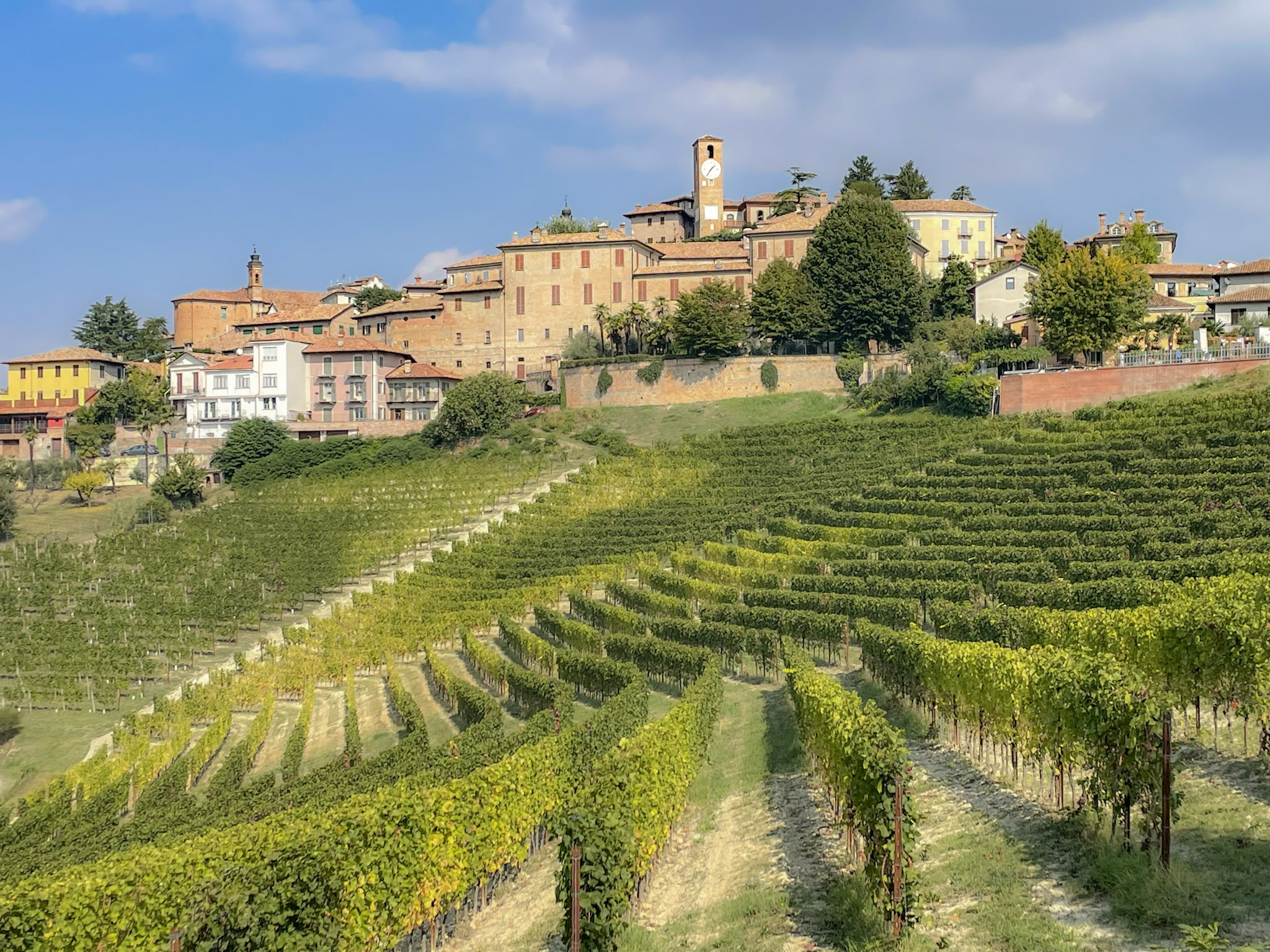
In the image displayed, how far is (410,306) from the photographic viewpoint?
86688 millimetres

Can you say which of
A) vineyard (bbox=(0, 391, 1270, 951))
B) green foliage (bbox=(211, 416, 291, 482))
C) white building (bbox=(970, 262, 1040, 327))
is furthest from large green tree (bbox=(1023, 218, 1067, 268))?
green foliage (bbox=(211, 416, 291, 482))

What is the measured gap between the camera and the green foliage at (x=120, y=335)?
4173 inches

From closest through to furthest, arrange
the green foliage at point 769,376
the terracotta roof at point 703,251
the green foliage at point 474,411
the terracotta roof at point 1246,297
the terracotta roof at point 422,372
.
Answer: the terracotta roof at point 1246,297 → the green foliage at point 474,411 → the green foliage at point 769,376 → the terracotta roof at point 422,372 → the terracotta roof at point 703,251

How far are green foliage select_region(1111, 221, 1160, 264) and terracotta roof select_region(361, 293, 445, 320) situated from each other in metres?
46.0

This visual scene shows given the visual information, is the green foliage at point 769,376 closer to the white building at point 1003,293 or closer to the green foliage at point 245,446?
the white building at point 1003,293

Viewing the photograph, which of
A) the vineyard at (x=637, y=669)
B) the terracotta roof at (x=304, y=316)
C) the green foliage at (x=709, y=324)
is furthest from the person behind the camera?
the terracotta roof at (x=304, y=316)

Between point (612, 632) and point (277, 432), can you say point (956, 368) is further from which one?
point (277, 432)

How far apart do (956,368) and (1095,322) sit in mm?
7356

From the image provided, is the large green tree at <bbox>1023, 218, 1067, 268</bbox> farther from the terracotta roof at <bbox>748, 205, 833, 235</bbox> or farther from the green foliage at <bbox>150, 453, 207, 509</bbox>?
the green foliage at <bbox>150, 453, 207, 509</bbox>

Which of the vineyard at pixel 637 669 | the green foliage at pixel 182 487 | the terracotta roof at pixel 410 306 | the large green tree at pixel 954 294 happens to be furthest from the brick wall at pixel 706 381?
the green foliage at pixel 182 487

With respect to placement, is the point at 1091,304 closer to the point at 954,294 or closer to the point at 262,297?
the point at 954,294

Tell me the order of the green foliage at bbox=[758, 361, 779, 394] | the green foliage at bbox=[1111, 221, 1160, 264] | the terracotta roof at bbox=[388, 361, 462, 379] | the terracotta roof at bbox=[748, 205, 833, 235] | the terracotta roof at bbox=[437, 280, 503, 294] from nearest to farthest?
the green foliage at bbox=[758, 361, 779, 394] < the green foliage at bbox=[1111, 221, 1160, 264] < the terracotta roof at bbox=[388, 361, 462, 379] < the terracotta roof at bbox=[748, 205, 833, 235] < the terracotta roof at bbox=[437, 280, 503, 294]

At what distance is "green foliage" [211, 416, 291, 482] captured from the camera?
72188 mm

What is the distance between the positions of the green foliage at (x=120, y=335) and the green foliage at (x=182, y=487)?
40934 millimetres
